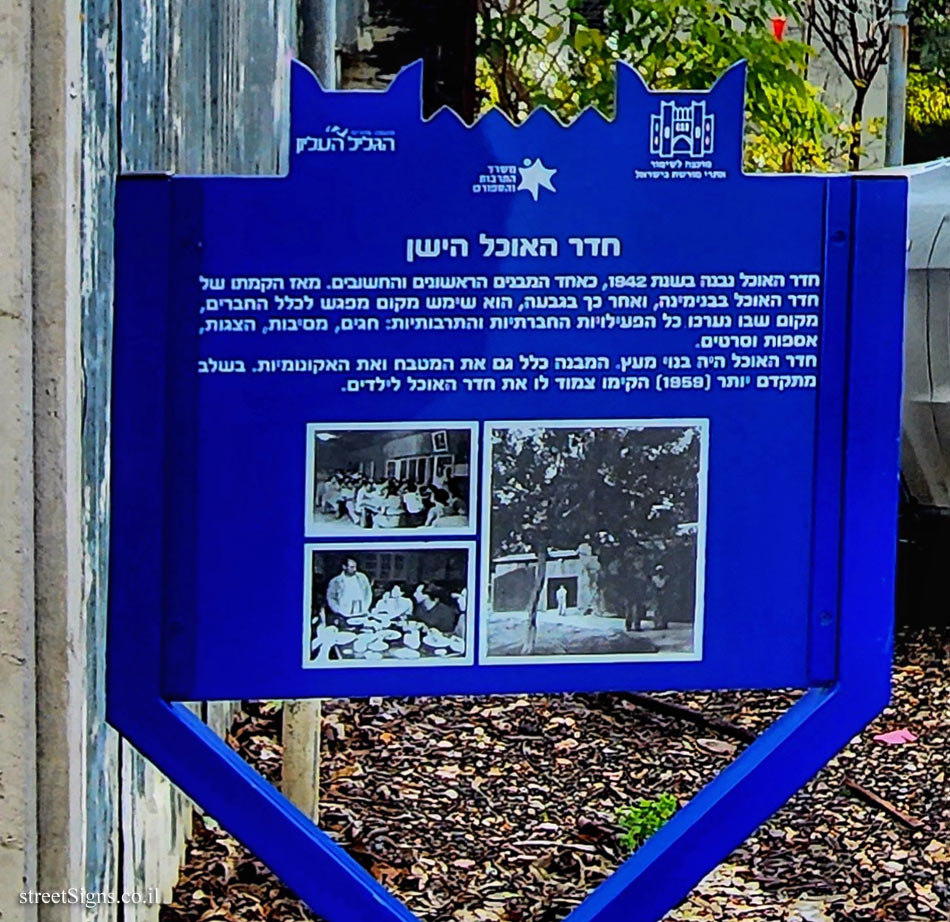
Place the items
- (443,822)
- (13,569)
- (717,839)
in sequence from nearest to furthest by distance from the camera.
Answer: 1. (13,569)
2. (717,839)
3. (443,822)

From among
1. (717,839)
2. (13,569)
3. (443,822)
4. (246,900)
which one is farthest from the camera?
(443,822)

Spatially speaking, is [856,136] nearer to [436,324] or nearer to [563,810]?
[563,810]

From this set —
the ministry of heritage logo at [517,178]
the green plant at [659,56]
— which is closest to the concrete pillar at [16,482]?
the ministry of heritage logo at [517,178]

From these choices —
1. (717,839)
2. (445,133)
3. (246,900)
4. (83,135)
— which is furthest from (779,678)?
(246,900)

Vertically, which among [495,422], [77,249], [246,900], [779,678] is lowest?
[246,900]

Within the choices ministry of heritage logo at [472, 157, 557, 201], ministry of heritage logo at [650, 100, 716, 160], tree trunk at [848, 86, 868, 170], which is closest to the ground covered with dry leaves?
ministry of heritage logo at [472, 157, 557, 201]

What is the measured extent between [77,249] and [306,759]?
7.83 feet

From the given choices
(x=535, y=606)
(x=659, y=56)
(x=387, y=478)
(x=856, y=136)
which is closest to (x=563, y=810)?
(x=535, y=606)

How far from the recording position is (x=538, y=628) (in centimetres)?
245

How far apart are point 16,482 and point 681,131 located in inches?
42.0

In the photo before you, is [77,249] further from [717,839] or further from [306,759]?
[306,759]

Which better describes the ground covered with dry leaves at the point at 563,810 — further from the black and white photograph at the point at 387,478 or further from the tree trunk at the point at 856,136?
the tree trunk at the point at 856,136

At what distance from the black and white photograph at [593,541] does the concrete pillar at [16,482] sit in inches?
25.6

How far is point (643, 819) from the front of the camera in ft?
15.9
